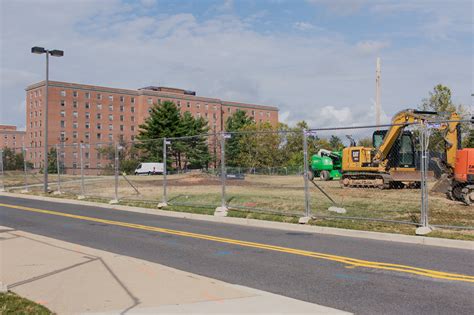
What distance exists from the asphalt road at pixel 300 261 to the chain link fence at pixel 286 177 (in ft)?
7.68

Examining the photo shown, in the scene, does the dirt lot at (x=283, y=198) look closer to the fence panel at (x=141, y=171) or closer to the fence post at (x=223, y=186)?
the fence panel at (x=141, y=171)

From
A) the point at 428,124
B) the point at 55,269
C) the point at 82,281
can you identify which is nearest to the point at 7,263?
the point at 55,269

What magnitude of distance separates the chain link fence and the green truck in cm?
962

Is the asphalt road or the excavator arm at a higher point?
the excavator arm

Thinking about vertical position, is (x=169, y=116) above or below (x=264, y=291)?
above

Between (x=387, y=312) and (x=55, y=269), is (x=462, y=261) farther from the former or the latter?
(x=55, y=269)

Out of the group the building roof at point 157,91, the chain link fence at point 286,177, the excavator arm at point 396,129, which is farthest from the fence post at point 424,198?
the building roof at point 157,91

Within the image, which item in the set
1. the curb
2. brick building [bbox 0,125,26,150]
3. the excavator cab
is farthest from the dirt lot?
brick building [bbox 0,125,26,150]

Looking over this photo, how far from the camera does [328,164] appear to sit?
3800 cm

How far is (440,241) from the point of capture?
1104cm

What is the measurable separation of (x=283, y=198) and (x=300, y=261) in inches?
404

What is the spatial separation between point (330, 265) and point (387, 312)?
2.84 metres

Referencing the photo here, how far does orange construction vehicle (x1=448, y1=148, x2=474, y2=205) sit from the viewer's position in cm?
1719

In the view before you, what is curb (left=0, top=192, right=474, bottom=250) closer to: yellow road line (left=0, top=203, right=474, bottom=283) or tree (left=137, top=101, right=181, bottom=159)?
yellow road line (left=0, top=203, right=474, bottom=283)
